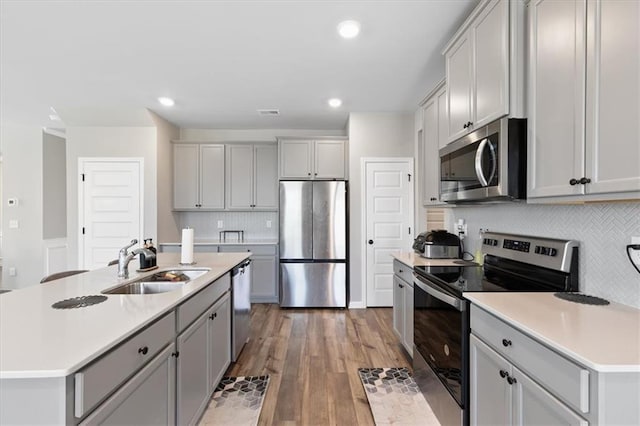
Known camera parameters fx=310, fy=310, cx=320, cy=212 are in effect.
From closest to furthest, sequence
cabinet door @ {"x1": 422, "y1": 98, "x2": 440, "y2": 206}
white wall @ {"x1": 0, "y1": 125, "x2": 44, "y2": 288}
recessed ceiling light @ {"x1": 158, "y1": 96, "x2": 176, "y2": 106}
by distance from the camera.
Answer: cabinet door @ {"x1": 422, "y1": 98, "x2": 440, "y2": 206} → recessed ceiling light @ {"x1": 158, "y1": 96, "x2": 176, "y2": 106} → white wall @ {"x1": 0, "y1": 125, "x2": 44, "y2": 288}

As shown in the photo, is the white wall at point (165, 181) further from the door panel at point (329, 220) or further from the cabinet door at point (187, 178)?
the door panel at point (329, 220)

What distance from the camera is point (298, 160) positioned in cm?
454

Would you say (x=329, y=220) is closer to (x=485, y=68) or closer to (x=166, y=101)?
(x=166, y=101)

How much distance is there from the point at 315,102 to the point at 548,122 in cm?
291

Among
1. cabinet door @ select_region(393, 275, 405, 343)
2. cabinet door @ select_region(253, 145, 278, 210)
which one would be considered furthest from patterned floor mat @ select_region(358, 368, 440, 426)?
cabinet door @ select_region(253, 145, 278, 210)

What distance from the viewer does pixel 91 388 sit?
96 cm

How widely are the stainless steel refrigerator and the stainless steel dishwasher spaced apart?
124 centimetres

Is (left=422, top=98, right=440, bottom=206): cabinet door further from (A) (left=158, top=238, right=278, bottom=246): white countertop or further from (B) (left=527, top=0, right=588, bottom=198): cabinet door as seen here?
(A) (left=158, top=238, right=278, bottom=246): white countertop

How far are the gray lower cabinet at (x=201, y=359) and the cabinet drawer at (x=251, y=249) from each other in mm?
2138

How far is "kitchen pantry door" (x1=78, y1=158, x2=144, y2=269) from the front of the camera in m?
4.47

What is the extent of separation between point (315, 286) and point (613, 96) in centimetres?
370

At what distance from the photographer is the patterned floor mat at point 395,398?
2.01m

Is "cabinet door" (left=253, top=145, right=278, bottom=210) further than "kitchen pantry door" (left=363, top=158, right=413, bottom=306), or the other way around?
"cabinet door" (left=253, top=145, right=278, bottom=210)

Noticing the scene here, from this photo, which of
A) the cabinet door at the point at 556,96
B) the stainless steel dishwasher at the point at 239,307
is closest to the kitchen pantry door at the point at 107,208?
the stainless steel dishwasher at the point at 239,307
